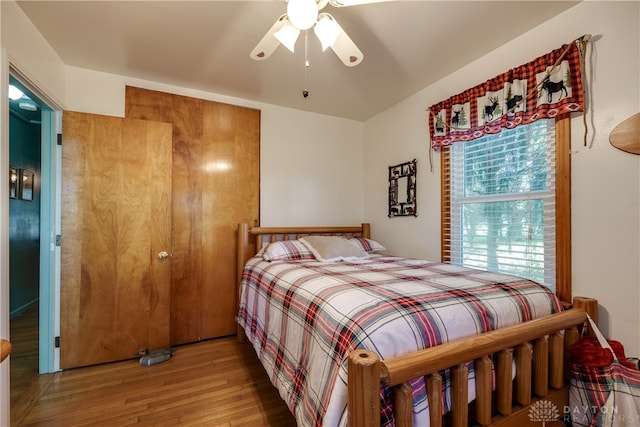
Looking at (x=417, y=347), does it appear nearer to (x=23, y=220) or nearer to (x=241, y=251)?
(x=241, y=251)

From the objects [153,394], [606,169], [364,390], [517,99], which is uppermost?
[517,99]

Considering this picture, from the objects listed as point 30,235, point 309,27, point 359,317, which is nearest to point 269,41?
point 309,27

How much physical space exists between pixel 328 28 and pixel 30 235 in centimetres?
475

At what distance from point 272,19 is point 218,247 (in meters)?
2.00

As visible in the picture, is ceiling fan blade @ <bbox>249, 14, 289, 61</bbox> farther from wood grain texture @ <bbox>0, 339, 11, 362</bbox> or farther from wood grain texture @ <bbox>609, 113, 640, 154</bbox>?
wood grain texture @ <bbox>609, 113, 640, 154</bbox>

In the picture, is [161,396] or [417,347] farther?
[161,396]

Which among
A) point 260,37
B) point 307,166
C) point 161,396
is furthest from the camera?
point 307,166

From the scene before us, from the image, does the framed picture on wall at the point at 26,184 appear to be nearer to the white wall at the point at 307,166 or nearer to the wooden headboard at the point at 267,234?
the white wall at the point at 307,166

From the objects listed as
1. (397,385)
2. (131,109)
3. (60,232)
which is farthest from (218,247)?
(397,385)

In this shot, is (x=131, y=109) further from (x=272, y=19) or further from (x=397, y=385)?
(x=397, y=385)

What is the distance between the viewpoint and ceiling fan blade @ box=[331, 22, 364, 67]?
60.0 inches

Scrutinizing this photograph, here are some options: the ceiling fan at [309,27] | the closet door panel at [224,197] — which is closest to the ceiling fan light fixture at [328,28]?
the ceiling fan at [309,27]

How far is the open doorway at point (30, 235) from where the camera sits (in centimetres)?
213

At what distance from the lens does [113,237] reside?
231cm
